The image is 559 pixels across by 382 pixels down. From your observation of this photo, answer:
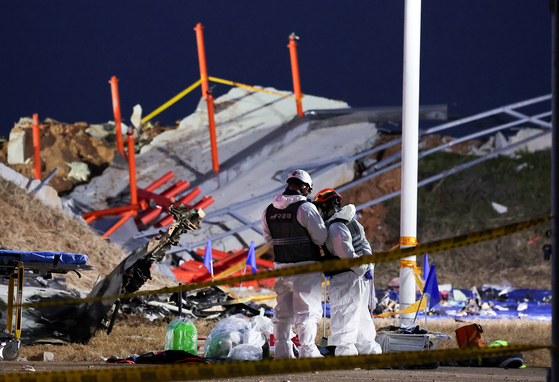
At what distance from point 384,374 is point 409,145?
3.20 m

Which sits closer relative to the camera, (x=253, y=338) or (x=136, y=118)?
(x=253, y=338)

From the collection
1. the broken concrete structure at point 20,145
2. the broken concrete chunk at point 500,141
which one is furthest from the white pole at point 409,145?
the broken concrete structure at point 20,145

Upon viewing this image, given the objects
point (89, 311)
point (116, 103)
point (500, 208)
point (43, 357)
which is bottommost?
point (43, 357)

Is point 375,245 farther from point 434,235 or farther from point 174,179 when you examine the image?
point 174,179

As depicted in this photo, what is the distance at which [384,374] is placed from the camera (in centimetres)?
466

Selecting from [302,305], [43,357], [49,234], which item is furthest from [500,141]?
[43,357]

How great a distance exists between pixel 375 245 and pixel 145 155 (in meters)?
6.43

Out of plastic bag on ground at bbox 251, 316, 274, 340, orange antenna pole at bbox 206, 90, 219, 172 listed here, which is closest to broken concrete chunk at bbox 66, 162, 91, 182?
orange antenna pole at bbox 206, 90, 219, 172

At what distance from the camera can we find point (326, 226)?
223 inches

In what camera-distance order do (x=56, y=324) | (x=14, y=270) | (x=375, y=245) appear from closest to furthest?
(x=14, y=270), (x=56, y=324), (x=375, y=245)

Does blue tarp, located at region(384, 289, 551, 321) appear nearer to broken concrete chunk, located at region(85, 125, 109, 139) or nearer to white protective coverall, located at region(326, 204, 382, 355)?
white protective coverall, located at region(326, 204, 382, 355)

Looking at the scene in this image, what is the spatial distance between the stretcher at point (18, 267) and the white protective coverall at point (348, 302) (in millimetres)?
2225

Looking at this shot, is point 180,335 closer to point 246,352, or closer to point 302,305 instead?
point 246,352

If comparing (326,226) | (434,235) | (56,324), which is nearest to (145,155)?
(434,235)
